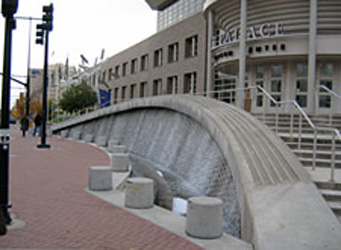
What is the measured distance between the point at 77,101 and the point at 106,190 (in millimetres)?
39111

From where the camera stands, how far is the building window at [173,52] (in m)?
34.4

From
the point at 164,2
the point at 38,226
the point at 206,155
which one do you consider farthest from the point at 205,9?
the point at 164,2

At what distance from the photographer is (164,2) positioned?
42.5m

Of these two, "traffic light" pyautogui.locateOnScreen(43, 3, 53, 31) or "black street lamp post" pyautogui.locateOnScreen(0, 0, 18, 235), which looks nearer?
"black street lamp post" pyautogui.locateOnScreen(0, 0, 18, 235)

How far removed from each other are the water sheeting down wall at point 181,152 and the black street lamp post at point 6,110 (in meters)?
4.00

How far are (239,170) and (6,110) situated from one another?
4.41m

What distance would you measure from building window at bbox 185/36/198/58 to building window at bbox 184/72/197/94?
1.62 metres

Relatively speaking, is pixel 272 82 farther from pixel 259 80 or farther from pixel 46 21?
pixel 46 21

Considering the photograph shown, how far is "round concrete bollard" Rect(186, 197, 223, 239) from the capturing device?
5.61 m

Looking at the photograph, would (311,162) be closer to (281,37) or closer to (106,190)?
(106,190)

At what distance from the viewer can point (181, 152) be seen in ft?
45.9

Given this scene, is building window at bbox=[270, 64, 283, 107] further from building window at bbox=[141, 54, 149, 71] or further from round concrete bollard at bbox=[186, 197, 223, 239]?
building window at bbox=[141, 54, 149, 71]

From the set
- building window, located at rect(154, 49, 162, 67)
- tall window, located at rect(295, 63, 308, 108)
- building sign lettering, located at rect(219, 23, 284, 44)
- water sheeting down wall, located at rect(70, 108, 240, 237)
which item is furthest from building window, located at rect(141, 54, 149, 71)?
tall window, located at rect(295, 63, 308, 108)

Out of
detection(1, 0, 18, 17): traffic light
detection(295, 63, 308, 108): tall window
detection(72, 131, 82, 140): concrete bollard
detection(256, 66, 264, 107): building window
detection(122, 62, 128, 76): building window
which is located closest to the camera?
detection(1, 0, 18, 17): traffic light
